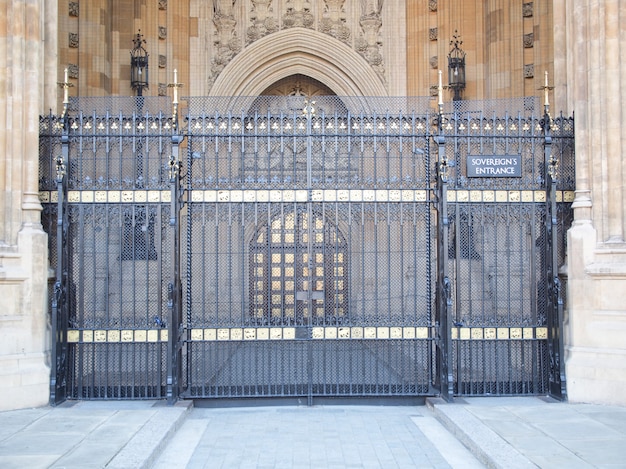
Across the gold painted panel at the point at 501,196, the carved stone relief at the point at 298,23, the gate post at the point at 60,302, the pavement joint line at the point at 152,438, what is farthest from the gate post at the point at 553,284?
the carved stone relief at the point at 298,23

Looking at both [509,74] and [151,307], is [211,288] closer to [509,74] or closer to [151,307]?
[151,307]

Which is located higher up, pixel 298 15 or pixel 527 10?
pixel 298 15

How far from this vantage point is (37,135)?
8492 millimetres

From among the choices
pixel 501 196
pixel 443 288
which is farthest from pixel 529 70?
pixel 443 288

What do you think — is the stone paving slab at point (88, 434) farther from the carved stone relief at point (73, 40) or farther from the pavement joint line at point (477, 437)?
the carved stone relief at point (73, 40)

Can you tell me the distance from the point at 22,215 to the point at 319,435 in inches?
173

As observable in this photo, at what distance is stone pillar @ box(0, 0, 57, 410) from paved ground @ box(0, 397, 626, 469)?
2.27 feet

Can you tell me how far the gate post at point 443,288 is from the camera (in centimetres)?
845

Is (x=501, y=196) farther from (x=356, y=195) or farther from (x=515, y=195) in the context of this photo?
(x=356, y=195)

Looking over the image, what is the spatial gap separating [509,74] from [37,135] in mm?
9099

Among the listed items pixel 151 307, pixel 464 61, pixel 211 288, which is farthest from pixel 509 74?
pixel 151 307

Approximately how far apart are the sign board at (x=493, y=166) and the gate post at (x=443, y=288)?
361 mm

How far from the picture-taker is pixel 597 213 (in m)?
8.52

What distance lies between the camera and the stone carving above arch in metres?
14.7
